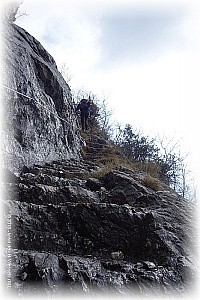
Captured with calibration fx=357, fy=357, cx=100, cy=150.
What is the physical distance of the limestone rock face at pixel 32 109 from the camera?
814 centimetres

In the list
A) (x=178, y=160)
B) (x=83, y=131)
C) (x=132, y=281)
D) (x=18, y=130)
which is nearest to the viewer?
(x=132, y=281)

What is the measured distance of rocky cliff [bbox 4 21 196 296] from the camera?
4.25m

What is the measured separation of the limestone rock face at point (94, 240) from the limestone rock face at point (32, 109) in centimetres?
164

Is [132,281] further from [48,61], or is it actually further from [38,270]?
[48,61]

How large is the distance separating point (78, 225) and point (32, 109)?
183 inches

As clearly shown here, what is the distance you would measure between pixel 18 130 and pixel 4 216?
12.8ft

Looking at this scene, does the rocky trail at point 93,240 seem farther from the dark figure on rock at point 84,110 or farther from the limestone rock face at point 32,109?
the dark figure on rock at point 84,110

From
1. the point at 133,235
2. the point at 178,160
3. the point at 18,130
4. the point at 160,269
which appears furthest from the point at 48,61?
the point at 178,160

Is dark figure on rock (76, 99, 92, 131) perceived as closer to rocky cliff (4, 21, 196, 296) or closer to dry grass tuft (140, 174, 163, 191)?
rocky cliff (4, 21, 196, 296)

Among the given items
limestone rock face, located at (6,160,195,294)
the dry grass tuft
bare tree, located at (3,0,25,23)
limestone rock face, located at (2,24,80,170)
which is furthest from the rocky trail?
bare tree, located at (3,0,25,23)

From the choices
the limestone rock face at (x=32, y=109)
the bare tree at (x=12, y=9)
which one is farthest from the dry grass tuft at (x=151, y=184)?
the bare tree at (x=12, y=9)

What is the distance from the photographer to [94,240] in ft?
18.2

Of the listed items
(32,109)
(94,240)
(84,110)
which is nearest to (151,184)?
(94,240)

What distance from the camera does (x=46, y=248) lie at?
5.09 metres
